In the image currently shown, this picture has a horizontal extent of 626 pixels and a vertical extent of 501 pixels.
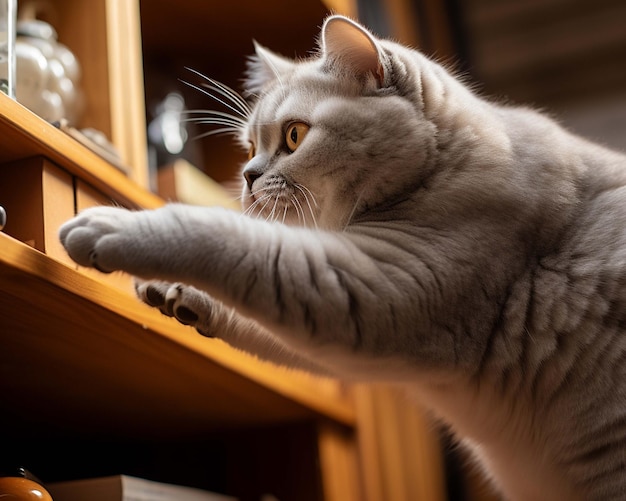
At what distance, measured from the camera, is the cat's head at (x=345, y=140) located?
1041mm

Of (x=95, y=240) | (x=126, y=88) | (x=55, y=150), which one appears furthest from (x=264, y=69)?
(x=95, y=240)

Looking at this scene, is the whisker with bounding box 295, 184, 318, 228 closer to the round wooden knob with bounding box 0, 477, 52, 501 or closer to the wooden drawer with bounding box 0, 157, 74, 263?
the wooden drawer with bounding box 0, 157, 74, 263

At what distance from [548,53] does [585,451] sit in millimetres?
1769

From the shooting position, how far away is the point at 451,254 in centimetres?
95

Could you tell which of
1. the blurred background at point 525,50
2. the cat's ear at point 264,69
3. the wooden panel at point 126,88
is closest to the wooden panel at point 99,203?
A: the wooden panel at point 126,88

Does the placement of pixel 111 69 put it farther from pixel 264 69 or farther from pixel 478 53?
pixel 478 53

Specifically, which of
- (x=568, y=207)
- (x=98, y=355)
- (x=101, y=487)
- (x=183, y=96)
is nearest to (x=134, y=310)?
(x=98, y=355)

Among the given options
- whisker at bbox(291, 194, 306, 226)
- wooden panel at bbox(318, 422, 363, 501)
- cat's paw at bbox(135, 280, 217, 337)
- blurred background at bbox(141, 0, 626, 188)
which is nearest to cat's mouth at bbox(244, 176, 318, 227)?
whisker at bbox(291, 194, 306, 226)

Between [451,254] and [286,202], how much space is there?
0.25 meters

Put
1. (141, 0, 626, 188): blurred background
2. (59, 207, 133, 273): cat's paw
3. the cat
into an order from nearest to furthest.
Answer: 1. (59, 207, 133, 273): cat's paw
2. the cat
3. (141, 0, 626, 188): blurred background

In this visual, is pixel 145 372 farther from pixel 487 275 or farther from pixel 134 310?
pixel 487 275

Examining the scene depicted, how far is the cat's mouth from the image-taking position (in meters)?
1.06

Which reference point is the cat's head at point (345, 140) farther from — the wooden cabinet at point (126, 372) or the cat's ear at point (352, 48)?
the wooden cabinet at point (126, 372)

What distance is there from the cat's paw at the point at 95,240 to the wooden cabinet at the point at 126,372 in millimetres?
51
